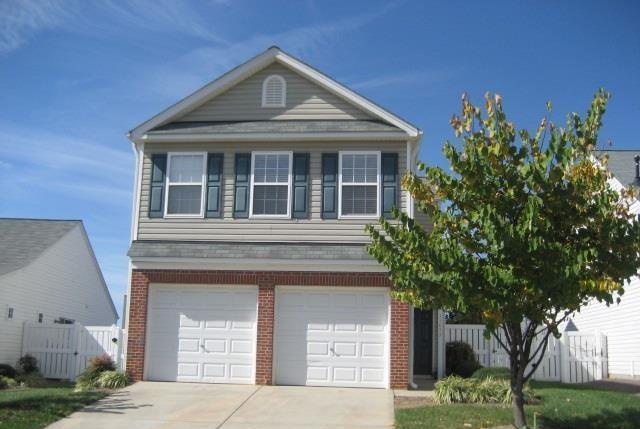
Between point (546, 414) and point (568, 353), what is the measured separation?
6733 mm

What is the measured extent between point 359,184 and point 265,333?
4.27 m

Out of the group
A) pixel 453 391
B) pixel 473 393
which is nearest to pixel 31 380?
pixel 453 391

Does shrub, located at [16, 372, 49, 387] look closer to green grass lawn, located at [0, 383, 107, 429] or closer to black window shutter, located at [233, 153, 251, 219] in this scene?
green grass lawn, located at [0, 383, 107, 429]

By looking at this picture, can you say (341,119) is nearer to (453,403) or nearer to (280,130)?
(280,130)

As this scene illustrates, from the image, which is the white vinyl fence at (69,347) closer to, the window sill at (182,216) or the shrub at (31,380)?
the shrub at (31,380)

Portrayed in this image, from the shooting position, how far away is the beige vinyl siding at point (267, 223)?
1736cm

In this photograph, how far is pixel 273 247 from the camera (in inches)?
682

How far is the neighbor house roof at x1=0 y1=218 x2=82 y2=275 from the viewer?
902 inches

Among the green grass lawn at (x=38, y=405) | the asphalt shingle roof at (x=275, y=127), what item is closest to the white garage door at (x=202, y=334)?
the green grass lawn at (x=38, y=405)

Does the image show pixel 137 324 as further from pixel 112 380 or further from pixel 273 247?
pixel 273 247

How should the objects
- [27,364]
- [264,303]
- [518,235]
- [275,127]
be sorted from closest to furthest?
[518,235] → [264,303] → [275,127] → [27,364]

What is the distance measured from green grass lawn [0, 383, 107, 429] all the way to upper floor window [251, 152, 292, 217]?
572 centimetres

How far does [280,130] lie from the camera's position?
701 inches

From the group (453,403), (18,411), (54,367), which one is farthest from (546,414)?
(54,367)
